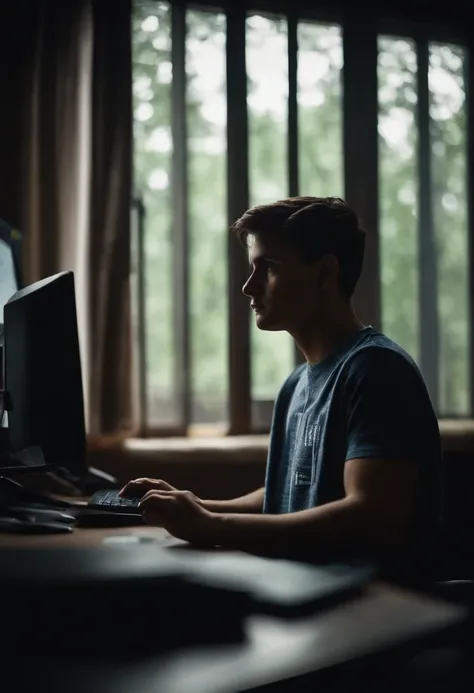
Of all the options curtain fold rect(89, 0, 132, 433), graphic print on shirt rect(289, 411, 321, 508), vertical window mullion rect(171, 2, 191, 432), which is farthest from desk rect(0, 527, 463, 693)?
vertical window mullion rect(171, 2, 191, 432)

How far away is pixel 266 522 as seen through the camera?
1.02 metres

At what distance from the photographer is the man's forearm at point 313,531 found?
1.00m

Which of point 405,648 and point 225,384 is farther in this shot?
point 225,384

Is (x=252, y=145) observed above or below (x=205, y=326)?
above

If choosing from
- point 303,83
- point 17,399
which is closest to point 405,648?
point 17,399

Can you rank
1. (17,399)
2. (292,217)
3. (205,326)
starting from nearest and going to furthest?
(17,399)
(292,217)
(205,326)

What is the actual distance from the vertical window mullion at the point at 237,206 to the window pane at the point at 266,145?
33mm

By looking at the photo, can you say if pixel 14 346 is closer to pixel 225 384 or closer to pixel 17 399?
pixel 17 399

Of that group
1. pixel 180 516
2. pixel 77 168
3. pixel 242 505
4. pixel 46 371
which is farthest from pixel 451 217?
pixel 180 516

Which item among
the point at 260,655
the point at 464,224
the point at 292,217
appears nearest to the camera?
the point at 260,655

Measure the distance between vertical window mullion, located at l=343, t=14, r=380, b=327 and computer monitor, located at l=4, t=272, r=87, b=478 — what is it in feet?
5.21

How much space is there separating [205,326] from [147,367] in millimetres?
244

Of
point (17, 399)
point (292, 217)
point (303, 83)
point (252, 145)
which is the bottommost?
point (17, 399)

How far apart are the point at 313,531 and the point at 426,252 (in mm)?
2027
